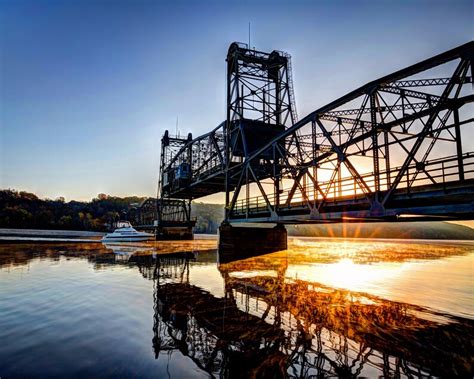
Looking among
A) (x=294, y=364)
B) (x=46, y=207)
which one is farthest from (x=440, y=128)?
(x=46, y=207)

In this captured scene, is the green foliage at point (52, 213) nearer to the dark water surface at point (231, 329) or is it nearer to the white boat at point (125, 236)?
the white boat at point (125, 236)

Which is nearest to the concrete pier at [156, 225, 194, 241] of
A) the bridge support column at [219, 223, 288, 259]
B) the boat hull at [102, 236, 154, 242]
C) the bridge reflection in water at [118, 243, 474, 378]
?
the boat hull at [102, 236, 154, 242]

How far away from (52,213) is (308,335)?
160 meters

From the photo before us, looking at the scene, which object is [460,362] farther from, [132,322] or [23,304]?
[23,304]

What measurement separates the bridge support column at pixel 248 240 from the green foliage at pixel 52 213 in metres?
93.0

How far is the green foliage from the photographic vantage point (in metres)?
113

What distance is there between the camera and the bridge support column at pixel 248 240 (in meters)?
29.2

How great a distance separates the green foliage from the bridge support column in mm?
93035

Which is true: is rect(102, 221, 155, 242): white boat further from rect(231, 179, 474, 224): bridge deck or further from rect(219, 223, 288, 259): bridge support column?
rect(231, 179, 474, 224): bridge deck

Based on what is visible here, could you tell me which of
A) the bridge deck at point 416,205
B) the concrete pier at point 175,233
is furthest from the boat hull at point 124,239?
the bridge deck at point 416,205

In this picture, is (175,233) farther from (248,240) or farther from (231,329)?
(231,329)

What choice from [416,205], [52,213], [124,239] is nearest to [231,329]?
[416,205]

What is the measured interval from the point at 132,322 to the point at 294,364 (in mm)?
5094

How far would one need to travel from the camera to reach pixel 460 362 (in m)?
6.16
